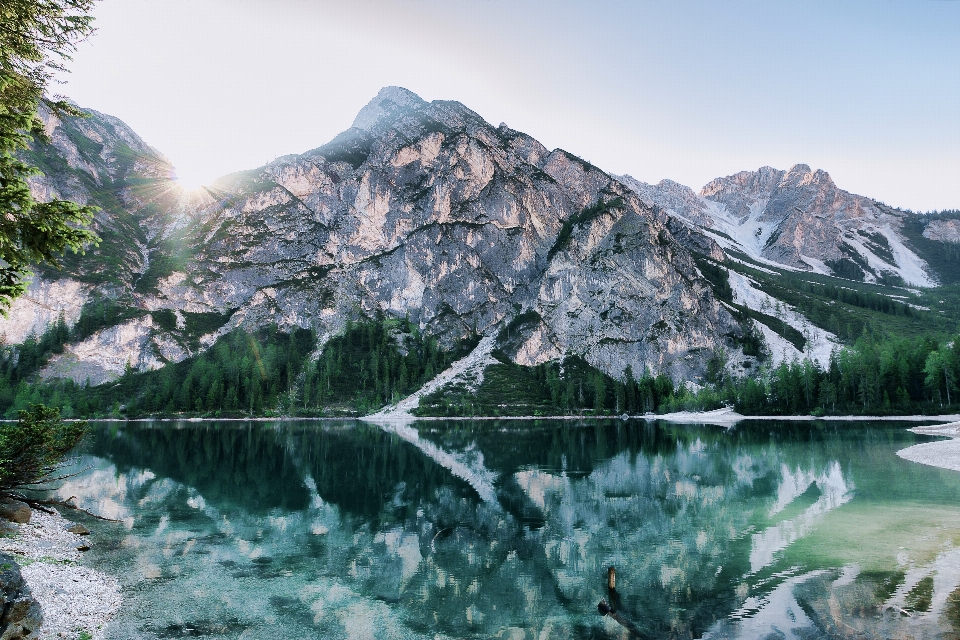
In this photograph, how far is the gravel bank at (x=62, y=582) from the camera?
18875 millimetres

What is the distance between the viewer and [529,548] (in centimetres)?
3006

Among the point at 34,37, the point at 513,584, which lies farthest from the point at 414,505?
the point at 34,37

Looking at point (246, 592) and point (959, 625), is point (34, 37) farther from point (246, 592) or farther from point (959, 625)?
point (959, 625)

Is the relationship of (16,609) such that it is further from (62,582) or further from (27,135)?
(27,135)

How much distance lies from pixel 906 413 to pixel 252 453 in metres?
152

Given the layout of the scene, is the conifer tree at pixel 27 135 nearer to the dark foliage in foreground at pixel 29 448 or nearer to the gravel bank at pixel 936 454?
the dark foliage in foreground at pixel 29 448

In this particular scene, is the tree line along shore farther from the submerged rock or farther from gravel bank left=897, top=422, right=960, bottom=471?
the submerged rock

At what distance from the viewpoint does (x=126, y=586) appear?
23.3 m

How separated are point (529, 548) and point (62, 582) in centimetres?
2335

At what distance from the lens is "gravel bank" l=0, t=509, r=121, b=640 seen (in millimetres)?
18875

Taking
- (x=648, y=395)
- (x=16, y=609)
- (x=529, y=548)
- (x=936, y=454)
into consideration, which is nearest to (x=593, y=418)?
(x=648, y=395)

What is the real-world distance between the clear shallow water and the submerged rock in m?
2.73

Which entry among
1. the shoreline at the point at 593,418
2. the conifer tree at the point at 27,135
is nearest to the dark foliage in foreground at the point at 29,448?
the conifer tree at the point at 27,135

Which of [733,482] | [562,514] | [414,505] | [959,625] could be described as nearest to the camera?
[959,625]
